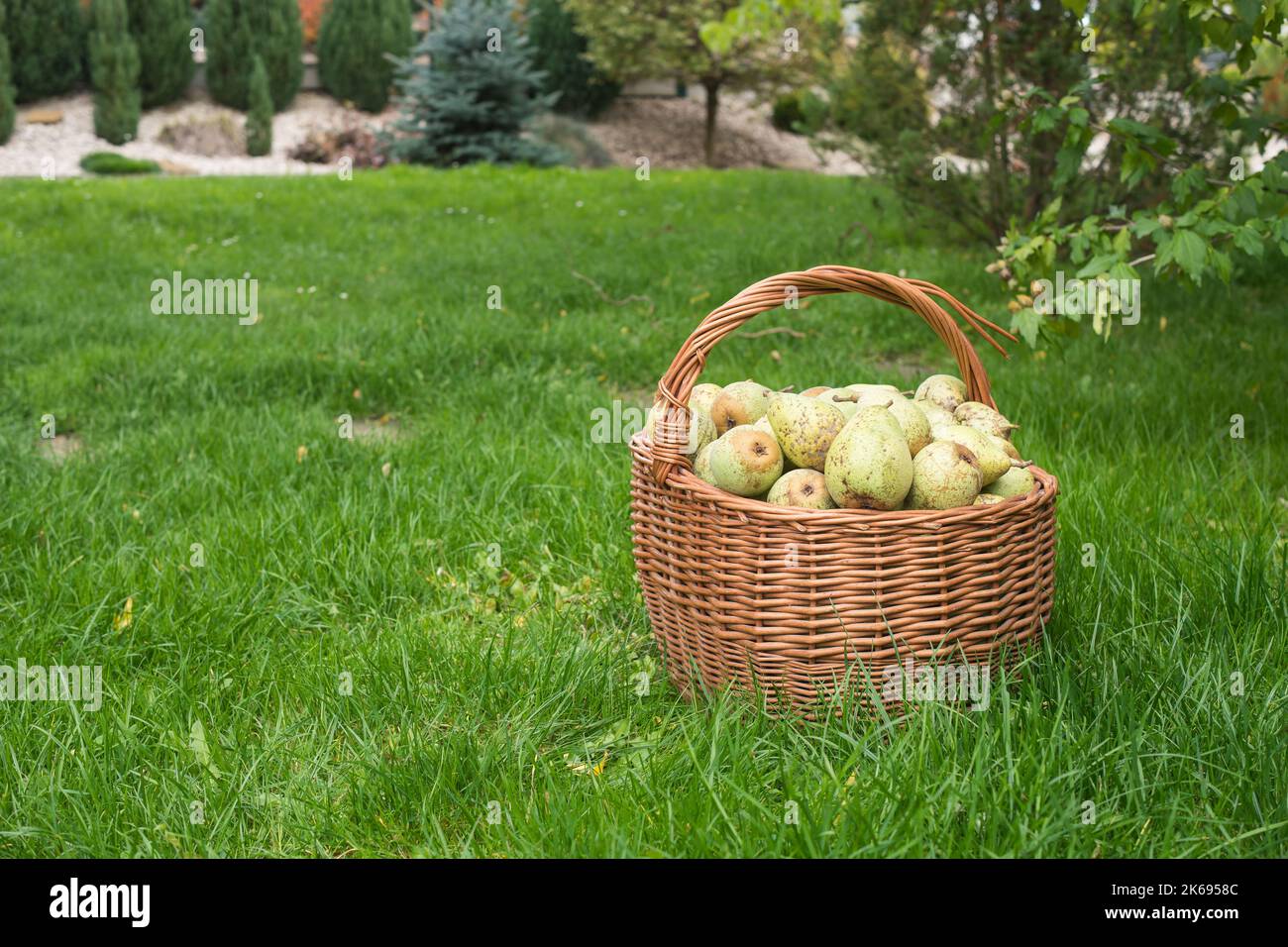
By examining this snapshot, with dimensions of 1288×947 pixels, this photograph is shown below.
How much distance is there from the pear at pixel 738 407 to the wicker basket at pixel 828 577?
11.0 inches

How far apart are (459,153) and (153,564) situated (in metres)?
12.7

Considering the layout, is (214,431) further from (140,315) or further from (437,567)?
(140,315)

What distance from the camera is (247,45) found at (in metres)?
19.5

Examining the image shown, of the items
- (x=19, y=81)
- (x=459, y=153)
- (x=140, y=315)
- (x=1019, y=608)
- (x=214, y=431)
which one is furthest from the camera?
(x=19, y=81)

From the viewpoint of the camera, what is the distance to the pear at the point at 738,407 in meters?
2.58

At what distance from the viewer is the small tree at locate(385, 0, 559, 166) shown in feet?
48.4

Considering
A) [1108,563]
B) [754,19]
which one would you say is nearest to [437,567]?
[1108,563]

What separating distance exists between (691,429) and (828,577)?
1.77ft

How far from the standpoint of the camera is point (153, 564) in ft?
10.2

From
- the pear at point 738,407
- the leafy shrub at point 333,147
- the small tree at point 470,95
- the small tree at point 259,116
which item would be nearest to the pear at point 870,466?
the pear at point 738,407

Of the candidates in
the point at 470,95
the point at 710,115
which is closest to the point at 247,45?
the point at 470,95

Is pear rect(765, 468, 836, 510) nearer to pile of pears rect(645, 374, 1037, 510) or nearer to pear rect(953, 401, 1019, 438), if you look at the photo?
pile of pears rect(645, 374, 1037, 510)

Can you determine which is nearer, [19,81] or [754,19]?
[754,19]

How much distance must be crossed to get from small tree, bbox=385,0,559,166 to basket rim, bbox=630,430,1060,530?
13484mm
